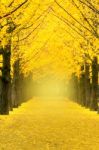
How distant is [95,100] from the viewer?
144 ft

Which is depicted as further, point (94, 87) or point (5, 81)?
point (94, 87)

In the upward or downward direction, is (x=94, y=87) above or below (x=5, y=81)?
below

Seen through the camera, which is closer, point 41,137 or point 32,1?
point 41,137

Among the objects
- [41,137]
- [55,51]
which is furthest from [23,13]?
[55,51]

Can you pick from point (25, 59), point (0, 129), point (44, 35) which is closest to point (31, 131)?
point (0, 129)

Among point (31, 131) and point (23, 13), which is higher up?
point (23, 13)

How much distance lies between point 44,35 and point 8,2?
3029cm

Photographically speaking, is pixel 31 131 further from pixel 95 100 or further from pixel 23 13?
pixel 95 100

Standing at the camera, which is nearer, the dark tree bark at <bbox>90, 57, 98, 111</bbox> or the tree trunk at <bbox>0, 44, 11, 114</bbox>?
the tree trunk at <bbox>0, 44, 11, 114</bbox>

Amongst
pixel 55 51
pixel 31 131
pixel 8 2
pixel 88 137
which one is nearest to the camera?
pixel 88 137

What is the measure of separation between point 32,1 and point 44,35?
2535cm

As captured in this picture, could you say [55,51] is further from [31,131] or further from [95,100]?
[31,131]

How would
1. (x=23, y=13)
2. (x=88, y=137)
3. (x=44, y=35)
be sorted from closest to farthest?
(x=88, y=137), (x=23, y=13), (x=44, y=35)

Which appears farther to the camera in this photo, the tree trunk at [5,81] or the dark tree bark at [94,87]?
the dark tree bark at [94,87]
